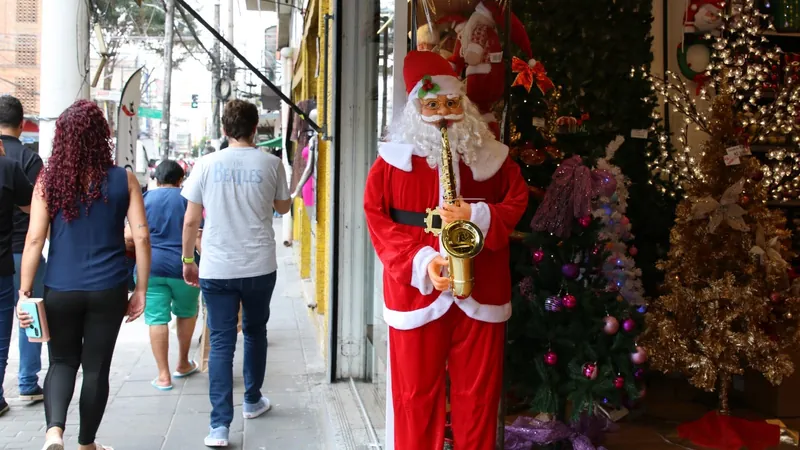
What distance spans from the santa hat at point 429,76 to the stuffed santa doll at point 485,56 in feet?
0.64

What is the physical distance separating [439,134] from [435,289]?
589 mm

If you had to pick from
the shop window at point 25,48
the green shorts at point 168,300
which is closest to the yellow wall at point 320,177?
the green shorts at point 168,300

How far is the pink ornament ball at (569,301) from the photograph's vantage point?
3387 mm

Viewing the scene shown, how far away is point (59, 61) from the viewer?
5910 millimetres

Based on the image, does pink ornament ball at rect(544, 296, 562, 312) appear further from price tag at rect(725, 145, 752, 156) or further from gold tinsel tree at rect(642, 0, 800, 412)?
price tag at rect(725, 145, 752, 156)

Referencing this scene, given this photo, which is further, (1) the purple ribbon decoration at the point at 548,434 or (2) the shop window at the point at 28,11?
(2) the shop window at the point at 28,11

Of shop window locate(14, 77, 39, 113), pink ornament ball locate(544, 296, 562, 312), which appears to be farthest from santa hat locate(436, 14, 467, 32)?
shop window locate(14, 77, 39, 113)

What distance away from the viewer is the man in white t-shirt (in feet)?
13.1

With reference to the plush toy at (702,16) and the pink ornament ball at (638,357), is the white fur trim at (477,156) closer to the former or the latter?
the pink ornament ball at (638,357)

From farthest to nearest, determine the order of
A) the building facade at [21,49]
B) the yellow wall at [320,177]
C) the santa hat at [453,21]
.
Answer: the building facade at [21,49]
the yellow wall at [320,177]
the santa hat at [453,21]

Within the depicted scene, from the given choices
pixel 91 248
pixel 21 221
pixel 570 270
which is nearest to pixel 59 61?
pixel 21 221

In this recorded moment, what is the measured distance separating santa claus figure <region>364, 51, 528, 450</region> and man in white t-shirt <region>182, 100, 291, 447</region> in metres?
1.41

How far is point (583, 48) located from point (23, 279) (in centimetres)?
360

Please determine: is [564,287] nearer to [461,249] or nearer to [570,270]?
[570,270]
